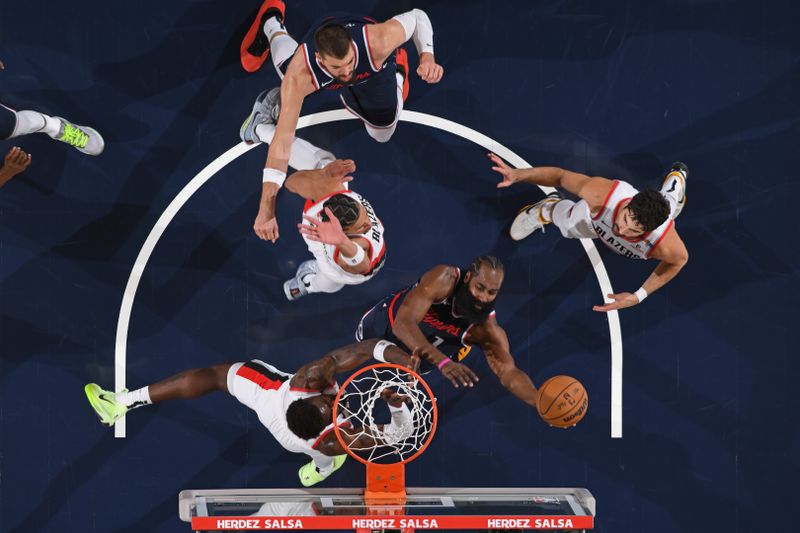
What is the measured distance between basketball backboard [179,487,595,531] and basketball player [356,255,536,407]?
108 cm

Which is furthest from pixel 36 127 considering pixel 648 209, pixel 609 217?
pixel 648 209

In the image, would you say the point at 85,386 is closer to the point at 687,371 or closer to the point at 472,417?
the point at 472,417

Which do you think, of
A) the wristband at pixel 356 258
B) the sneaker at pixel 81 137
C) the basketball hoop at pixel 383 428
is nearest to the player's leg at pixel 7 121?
the sneaker at pixel 81 137

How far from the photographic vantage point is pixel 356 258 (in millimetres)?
8938

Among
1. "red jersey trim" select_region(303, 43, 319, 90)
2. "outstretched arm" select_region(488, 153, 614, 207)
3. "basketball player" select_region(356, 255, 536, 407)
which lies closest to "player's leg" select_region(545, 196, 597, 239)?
"outstretched arm" select_region(488, 153, 614, 207)

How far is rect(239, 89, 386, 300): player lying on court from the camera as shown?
29.0 feet

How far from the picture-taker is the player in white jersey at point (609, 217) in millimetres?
9305

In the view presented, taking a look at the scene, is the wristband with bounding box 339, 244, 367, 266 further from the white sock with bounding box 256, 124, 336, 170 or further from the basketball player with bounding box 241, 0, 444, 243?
the white sock with bounding box 256, 124, 336, 170

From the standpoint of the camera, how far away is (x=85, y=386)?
9945 mm

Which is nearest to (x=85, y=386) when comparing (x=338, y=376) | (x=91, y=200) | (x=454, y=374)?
(x=91, y=200)

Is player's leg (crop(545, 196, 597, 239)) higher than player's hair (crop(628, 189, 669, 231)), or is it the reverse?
player's leg (crop(545, 196, 597, 239))

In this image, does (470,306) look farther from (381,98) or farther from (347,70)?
(347,70)

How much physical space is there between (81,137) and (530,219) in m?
4.88

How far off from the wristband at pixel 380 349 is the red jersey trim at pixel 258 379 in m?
1.02
